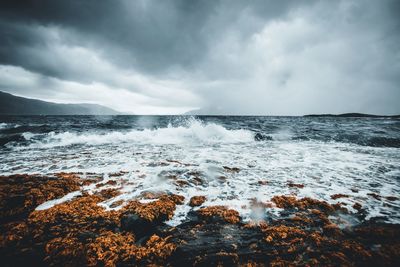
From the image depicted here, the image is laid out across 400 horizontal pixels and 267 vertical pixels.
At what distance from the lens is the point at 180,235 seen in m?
2.82

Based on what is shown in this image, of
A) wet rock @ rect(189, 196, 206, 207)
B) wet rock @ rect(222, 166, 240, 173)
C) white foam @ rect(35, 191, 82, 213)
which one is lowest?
white foam @ rect(35, 191, 82, 213)

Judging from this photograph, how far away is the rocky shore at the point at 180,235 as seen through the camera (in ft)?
7.72

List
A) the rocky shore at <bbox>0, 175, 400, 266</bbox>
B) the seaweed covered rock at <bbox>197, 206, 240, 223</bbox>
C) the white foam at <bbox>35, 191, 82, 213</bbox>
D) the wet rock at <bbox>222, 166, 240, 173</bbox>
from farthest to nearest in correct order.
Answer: the wet rock at <bbox>222, 166, 240, 173</bbox> < the white foam at <bbox>35, 191, 82, 213</bbox> < the seaweed covered rock at <bbox>197, 206, 240, 223</bbox> < the rocky shore at <bbox>0, 175, 400, 266</bbox>

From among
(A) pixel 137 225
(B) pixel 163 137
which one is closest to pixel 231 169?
(A) pixel 137 225

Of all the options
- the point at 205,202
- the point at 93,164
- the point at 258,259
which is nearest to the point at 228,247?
the point at 258,259

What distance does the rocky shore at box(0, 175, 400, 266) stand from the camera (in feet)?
7.72

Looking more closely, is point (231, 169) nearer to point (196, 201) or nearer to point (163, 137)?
point (196, 201)

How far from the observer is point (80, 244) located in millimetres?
2557

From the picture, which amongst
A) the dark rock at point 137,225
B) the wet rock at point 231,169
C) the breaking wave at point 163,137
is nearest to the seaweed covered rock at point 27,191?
the dark rock at point 137,225

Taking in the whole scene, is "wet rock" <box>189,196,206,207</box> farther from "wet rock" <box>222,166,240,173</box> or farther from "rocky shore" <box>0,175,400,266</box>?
"wet rock" <box>222,166,240,173</box>

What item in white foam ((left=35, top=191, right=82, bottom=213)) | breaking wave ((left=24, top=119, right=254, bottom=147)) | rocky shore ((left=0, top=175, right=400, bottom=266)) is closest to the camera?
rocky shore ((left=0, top=175, right=400, bottom=266))

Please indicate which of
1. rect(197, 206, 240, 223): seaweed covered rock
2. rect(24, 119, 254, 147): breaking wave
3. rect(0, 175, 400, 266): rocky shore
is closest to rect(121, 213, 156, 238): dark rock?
rect(0, 175, 400, 266): rocky shore

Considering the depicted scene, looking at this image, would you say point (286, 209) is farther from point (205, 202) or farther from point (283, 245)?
point (205, 202)

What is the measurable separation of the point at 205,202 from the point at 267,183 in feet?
6.16
